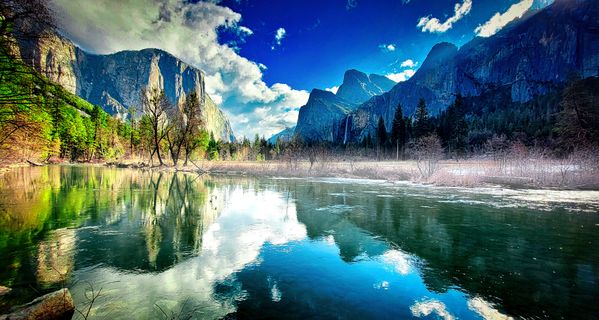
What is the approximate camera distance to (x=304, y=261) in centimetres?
802

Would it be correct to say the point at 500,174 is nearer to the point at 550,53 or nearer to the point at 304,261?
the point at 304,261

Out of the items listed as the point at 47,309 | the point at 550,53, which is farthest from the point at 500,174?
the point at 550,53

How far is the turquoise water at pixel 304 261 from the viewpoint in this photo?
5426 millimetres

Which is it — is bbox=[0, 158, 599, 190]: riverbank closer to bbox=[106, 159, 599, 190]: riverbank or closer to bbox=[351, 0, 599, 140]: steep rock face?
bbox=[106, 159, 599, 190]: riverbank

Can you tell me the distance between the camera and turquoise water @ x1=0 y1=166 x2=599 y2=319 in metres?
5.43

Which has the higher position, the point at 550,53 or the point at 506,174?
the point at 550,53

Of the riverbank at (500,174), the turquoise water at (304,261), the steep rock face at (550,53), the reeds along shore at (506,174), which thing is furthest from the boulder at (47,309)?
the steep rock face at (550,53)

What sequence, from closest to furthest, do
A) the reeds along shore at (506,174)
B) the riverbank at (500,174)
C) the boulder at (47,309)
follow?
the boulder at (47,309)
the riverbank at (500,174)
the reeds along shore at (506,174)

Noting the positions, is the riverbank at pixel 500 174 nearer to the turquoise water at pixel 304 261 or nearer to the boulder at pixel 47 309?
the turquoise water at pixel 304 261

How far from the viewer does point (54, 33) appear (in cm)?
895

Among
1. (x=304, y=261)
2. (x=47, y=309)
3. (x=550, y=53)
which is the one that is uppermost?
(x=550, y=53)

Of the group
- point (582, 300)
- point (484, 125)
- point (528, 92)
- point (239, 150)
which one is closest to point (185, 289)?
point (582, 300)

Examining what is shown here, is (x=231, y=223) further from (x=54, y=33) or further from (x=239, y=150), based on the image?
(x=239, y=150)

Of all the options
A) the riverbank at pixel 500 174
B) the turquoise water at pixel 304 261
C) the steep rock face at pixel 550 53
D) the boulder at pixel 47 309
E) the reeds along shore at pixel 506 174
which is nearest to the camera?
the boulder at pixel 47 309
